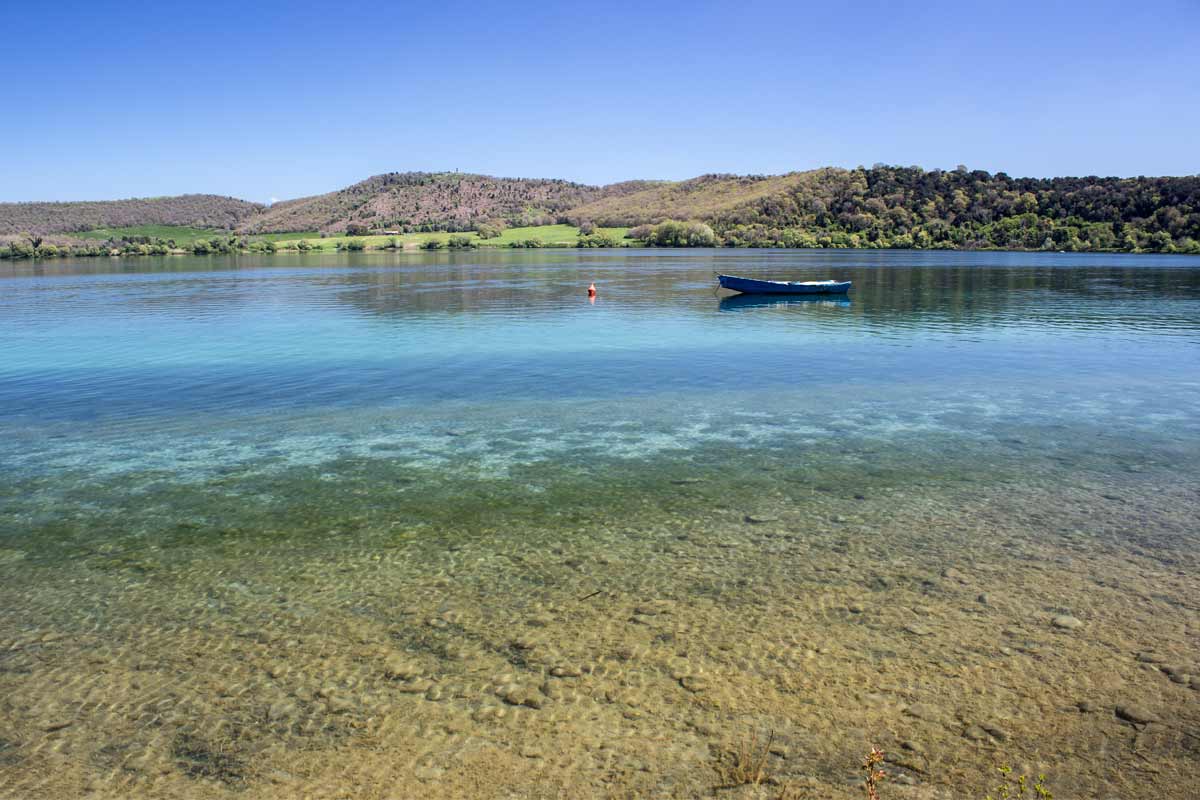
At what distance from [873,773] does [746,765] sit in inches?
43.1

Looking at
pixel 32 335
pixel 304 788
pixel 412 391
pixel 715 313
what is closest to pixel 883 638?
pixel 304 788

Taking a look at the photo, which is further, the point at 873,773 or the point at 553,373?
the point at 553,373

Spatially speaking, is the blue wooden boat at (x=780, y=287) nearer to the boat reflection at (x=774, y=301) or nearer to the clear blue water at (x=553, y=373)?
Answer: the boat reflection at (x=774, y=301)

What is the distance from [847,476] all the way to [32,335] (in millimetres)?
42403

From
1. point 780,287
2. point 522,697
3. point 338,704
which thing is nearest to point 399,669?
point 338,704

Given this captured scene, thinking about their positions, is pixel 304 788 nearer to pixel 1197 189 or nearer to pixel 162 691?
pixel 162 691

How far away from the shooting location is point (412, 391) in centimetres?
2480

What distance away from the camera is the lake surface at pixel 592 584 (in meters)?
A: 7.26

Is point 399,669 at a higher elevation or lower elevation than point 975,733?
higher

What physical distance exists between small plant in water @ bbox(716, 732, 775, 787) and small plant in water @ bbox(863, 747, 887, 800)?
0.87m

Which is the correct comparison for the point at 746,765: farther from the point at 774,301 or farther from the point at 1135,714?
the point at 774,301

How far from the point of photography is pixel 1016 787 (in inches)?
265

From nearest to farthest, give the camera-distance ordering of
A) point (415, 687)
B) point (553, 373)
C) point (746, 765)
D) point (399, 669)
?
point (746, 765) < point (415, 687) < point (399, 669) < point (553, 373)

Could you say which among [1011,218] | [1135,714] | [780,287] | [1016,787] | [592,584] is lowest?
[1016,787]
